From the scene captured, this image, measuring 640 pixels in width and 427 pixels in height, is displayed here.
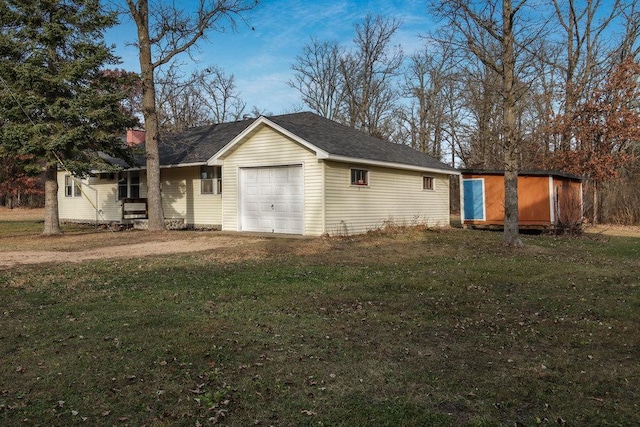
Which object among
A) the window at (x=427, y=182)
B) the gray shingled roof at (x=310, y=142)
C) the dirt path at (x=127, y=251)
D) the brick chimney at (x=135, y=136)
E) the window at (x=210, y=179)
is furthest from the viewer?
the brick chimney at (x=135, y=136)

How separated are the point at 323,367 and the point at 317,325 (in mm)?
1281

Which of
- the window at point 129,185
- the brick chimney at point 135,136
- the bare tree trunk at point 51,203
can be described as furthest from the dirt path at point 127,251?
the brick chimney at point 135,136

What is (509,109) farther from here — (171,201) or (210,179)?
(171,201)

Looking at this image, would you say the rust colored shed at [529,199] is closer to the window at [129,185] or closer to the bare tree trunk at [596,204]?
the bare tree trunk at [596,204]

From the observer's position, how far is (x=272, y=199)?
16156 millimetres

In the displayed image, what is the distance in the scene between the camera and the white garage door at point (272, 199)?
1551 cm

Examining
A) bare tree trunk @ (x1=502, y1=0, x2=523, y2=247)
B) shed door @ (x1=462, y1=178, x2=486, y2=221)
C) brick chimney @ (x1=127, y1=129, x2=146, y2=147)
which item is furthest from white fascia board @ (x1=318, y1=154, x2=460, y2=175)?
brick chimney @ (x1=127, y1=129, x2=146, y2=147)

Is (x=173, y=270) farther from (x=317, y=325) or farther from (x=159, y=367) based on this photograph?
(x=159, y=367)

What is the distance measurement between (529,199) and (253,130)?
1076 cm

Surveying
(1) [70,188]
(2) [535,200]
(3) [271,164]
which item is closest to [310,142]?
(3) [271,164]

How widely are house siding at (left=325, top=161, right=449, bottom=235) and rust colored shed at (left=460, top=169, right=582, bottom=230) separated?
1793 mm

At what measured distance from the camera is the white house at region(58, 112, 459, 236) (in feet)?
49.3

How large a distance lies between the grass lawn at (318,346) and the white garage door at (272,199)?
6.56m

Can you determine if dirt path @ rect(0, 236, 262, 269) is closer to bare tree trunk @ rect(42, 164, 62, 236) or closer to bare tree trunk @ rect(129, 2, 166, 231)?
bare tree trunk @ rect(129, 2, 166, 231)
